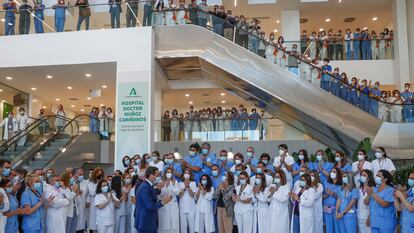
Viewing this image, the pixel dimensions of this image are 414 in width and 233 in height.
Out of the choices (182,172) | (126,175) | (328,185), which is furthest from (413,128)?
(126,175)

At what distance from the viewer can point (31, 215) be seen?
7.93 metres

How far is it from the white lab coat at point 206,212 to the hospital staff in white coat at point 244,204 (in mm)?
558

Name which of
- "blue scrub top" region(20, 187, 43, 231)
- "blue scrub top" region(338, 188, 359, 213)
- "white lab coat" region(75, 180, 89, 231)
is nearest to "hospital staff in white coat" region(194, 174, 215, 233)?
"white lab coat" region(75, 180, 89, 231)

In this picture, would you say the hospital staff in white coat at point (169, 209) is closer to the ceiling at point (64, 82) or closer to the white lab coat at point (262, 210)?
the white lab coat at point (262, 210)

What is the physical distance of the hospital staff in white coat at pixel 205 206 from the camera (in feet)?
31.7

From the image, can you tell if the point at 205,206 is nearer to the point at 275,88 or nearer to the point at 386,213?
the point at 386,213

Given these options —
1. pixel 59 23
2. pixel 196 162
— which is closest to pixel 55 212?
pixel 196 162

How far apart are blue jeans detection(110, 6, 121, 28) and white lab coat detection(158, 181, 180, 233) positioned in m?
7.66

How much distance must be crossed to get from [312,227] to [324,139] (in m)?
7.02

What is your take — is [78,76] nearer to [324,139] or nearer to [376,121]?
[324,139]

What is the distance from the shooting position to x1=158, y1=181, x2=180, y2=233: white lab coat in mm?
9344

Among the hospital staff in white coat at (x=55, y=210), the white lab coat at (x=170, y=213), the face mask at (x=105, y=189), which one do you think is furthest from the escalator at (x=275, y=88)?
the hospital staff in white coat at (x=55, y=210)

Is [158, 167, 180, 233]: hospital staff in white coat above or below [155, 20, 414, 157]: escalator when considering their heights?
below

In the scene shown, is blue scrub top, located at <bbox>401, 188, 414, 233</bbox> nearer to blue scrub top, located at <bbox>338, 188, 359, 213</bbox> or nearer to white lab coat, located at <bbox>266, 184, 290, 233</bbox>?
blue scrub top, located at <bbox>338, 188, 359, 213</bbox>
